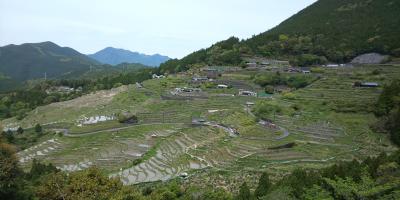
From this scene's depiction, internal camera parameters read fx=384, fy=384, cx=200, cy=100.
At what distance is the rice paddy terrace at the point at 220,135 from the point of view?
102ft

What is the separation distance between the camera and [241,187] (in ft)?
71.6

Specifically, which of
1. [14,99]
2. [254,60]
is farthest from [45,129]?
[254,60]

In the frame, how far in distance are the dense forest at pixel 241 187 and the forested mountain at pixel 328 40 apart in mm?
49783

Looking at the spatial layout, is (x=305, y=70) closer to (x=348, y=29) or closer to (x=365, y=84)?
(x=365, y=84)

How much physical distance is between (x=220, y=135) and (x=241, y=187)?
16796 mm

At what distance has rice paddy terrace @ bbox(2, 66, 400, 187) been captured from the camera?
30938mm

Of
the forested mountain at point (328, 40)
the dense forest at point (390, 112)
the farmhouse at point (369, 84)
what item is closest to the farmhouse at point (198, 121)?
the dense forest at point (390, 112)

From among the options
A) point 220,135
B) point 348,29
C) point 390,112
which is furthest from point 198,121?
point 348,29

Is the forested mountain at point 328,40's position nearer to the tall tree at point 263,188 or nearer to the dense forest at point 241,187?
the dense forest at point 241,187

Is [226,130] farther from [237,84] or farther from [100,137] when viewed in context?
[237,84]

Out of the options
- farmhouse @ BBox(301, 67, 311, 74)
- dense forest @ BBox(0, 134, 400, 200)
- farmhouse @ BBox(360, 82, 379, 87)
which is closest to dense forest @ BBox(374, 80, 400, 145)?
farmhouse @ BBox(360, 82, 379, 87)

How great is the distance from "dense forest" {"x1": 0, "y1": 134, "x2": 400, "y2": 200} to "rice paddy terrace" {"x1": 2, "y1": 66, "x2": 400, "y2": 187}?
507 centimetres

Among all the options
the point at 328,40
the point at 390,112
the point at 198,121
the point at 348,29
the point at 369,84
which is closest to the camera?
the point at 390,112

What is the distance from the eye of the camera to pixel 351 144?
33.8 m
